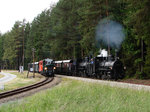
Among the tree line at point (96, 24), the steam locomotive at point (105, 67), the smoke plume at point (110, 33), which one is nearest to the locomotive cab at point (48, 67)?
the steam locomotive at point (105, 67)

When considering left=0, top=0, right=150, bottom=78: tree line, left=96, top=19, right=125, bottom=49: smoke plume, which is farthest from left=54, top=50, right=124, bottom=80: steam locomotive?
left=96, top=19, right=125, bottom=49: smoke plume

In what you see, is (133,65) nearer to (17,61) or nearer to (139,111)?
(139,111)

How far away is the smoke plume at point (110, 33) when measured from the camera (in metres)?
27.0

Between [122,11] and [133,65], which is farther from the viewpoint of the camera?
[122,11]

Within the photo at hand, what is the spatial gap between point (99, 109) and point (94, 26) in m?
24.9

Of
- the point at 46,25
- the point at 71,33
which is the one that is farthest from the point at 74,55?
the point at 46,25

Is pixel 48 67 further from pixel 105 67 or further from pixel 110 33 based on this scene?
pixel 105 67

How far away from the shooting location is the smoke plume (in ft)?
88.7

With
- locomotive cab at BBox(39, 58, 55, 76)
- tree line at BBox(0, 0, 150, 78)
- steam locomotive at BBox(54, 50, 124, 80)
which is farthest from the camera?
locomotive cab at BBox(39, 58, 55, 76)

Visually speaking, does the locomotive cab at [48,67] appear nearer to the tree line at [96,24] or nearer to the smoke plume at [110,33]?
the tree line at [96,24]

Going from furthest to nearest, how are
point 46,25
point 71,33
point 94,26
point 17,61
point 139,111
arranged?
point 17,61, point 46,25, point 71,33, point 94,26, point 139,111

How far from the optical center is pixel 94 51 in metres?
34.5

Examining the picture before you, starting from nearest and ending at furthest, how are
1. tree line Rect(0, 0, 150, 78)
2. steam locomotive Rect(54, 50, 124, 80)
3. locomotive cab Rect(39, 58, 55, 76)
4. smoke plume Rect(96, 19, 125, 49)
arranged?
1. tree line Rect(0, 0, 150, 78)
2. steam locomotive Rect(54, 50, 124, 80)
3. smoke plume Rect(96, 19, 125, 49)
4. locomotive cab Rect(39, 58, 55, 76)

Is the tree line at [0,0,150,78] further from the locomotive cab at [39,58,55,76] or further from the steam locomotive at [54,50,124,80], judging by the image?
the locomotive cab at [39,58,55,76]
